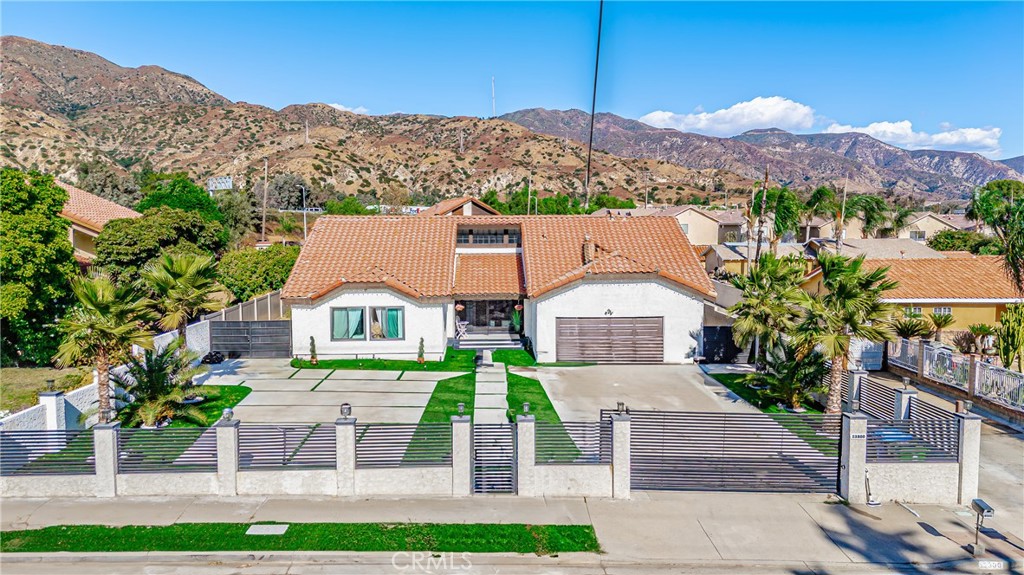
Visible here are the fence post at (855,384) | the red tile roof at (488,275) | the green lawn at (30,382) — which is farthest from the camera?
the red tile roof at (488,275)

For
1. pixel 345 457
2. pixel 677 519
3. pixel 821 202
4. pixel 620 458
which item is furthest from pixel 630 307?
pixel 821 202

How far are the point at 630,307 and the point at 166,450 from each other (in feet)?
57.4

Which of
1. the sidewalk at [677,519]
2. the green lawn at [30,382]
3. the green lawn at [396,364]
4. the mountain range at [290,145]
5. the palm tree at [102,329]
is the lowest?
the sidewalk at [677,519]

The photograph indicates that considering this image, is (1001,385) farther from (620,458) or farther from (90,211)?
(90,211)

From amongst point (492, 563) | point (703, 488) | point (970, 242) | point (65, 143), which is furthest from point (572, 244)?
point (65, 143)

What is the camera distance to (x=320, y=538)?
10719mm

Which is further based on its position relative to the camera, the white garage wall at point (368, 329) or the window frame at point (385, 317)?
the window frame at point (385, 317)

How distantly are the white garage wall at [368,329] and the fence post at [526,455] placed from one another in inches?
538

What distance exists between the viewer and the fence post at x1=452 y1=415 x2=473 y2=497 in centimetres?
1234

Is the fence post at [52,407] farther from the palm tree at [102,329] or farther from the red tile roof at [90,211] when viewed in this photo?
the red tile roof at [90,211]

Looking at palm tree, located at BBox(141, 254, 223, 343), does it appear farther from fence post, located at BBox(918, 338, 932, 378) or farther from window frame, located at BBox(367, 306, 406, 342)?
fence post, located at BBox(918, 338, 932, 378)

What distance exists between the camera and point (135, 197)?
69.3 m

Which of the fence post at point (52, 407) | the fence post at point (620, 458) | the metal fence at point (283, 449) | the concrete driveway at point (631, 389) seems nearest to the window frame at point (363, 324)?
the concrete driveway at point (631, 389)

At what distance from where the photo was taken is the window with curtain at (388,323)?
2575cm
